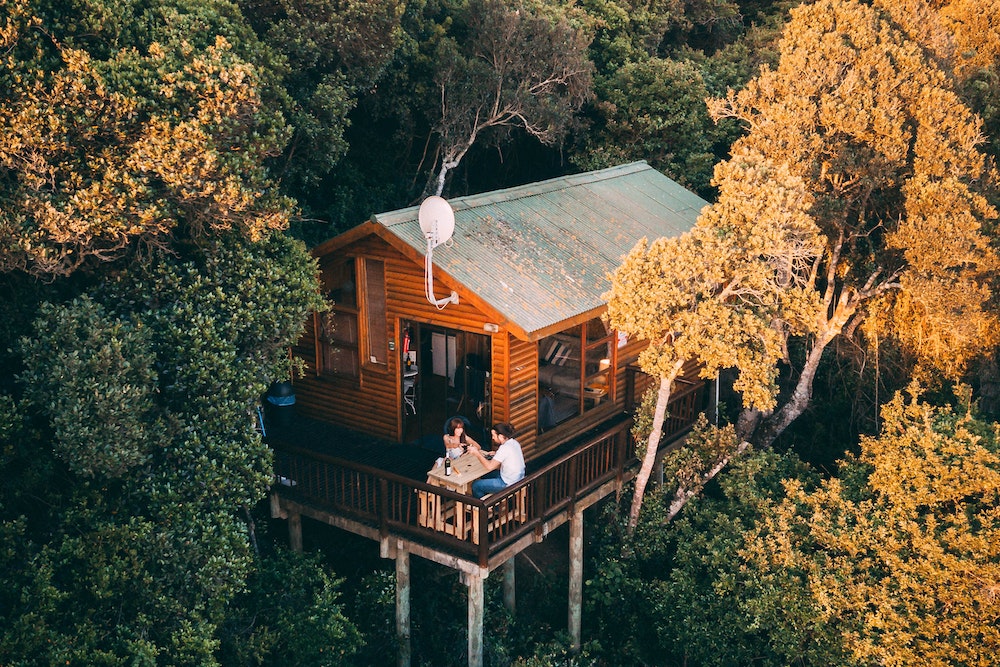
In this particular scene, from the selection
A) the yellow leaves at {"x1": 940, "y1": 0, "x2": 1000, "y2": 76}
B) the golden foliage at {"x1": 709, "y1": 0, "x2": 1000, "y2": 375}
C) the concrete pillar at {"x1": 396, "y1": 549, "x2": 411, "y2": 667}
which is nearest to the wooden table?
the concrete pillar at {"x1": 396, "y1": 549, "x2": 411, "y2": 667}

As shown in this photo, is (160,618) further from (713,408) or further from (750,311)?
(713,408)

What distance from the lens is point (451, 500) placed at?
1083 cm

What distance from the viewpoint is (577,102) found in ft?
65.9

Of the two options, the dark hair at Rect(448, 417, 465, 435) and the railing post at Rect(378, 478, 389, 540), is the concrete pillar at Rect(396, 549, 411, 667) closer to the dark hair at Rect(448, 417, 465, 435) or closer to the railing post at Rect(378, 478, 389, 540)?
the railing post at Rect(378, 478, 389, 540)

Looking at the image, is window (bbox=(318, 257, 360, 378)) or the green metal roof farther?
window (bbox=(318, 257, 360, 378))

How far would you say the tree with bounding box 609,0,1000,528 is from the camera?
13.2 meters

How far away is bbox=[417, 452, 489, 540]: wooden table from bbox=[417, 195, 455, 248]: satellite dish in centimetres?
294

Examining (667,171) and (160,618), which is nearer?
(160,618)

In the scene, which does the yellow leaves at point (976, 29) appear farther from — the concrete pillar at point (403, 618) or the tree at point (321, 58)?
the concrete pillar at point (403, 618)

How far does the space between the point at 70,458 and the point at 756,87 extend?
42.6 ft

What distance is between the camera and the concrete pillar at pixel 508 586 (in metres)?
13.4

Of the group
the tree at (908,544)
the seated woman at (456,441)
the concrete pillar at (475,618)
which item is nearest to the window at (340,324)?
the seated woman at (456,441)

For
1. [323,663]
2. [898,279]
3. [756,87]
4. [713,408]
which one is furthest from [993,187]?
[323,663]

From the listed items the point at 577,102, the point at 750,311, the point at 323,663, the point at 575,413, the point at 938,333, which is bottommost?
the point at 323,663
